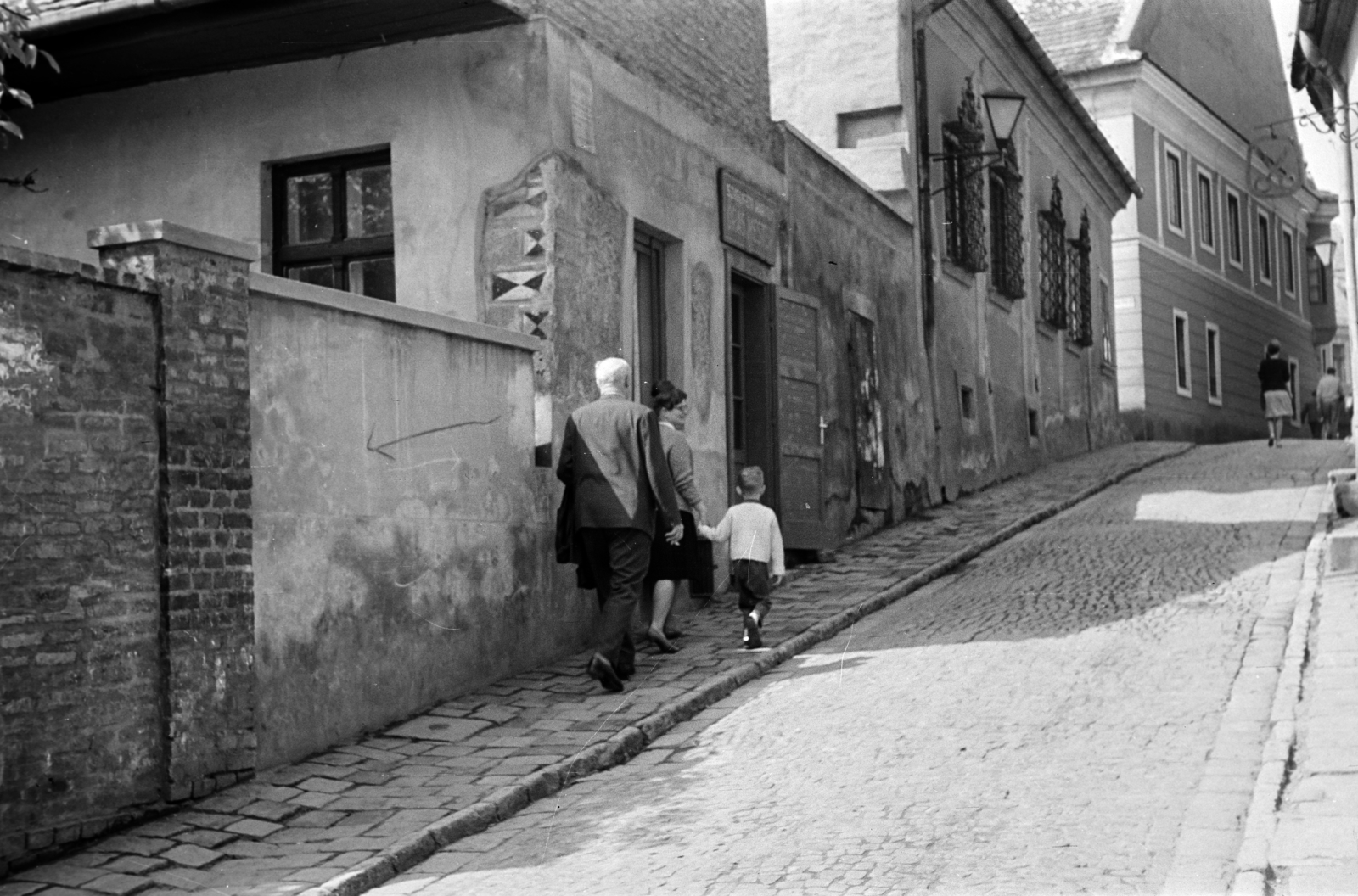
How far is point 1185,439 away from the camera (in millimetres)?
32406

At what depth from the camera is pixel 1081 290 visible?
2689cm

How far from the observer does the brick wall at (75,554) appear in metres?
6.46

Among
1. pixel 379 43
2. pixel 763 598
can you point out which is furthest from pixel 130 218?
pixel 763 598

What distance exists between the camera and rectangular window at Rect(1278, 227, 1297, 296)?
40.2 metres

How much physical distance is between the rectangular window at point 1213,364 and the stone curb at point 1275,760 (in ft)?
76.4

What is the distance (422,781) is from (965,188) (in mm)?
13761

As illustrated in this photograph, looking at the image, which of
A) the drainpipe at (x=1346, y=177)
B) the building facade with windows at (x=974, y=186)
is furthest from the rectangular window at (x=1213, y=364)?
the drainpipe at (x=1346, y=177)

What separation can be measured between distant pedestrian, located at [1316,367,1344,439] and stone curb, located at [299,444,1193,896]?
16868 mm

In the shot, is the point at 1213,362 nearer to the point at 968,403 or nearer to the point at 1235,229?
the point at 1235,229

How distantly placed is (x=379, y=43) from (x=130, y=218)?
2.12 metres

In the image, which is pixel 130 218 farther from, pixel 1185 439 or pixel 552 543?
pixel 1185 439

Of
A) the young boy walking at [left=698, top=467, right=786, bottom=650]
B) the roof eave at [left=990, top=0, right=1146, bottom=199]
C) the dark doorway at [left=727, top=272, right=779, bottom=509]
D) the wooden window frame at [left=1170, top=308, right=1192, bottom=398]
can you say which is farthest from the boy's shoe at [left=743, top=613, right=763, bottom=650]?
the wooden window frame at [left=1170, top=308, right=1192, bottom=398]

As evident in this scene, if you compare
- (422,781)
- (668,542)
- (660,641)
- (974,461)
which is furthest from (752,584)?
(974,461)

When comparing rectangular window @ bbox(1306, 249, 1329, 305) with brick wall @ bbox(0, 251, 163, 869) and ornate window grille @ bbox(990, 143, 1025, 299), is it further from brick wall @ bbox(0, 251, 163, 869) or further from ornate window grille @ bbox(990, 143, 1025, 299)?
brick wall @ bbox(0, 251, 163, 869)
